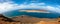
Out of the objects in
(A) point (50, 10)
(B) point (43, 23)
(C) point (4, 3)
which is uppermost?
(C) point (4, 3)

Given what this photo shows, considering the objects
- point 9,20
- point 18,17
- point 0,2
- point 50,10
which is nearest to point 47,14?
point 50,10

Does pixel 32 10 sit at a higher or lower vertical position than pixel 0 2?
lower

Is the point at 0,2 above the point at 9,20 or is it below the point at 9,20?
above

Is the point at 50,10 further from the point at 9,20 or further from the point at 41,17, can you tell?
the point at 9,20

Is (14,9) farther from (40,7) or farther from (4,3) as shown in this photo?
(40,7)

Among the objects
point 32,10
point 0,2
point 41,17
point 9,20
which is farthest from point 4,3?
point 41,17

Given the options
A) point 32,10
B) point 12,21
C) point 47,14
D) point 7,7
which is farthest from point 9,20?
point 47,14

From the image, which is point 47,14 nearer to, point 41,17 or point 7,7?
point 41,17
